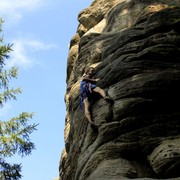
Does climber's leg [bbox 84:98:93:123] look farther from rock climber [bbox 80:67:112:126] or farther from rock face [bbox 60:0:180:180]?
rock face [bbox 60:0:180:180]

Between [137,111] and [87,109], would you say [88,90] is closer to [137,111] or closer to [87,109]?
[87,109]

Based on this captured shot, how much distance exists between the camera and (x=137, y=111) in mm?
11453

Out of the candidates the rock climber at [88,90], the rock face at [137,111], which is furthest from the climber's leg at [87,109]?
the rock face at [137,111]

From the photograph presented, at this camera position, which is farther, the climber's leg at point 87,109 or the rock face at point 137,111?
A: the climber's leg at point 87,109

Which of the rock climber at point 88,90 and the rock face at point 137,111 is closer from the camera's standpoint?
the rock face at point 137,111

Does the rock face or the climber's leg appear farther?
the climber's leg

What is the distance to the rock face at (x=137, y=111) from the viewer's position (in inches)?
419

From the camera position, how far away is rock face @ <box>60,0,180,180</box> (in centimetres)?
1064

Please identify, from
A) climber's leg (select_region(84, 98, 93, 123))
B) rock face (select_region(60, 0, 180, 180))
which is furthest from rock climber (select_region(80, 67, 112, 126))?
rock face (select_region(60, 0, 180, 180))

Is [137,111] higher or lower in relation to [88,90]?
lower

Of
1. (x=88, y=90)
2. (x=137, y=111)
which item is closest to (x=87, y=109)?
(x=88, y=90)

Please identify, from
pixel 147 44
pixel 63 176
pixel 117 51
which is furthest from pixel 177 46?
pixel 63 176

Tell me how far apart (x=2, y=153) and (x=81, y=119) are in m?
5.45

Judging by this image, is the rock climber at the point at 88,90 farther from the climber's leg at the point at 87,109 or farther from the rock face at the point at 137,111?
the rock face at the point at 137,111
